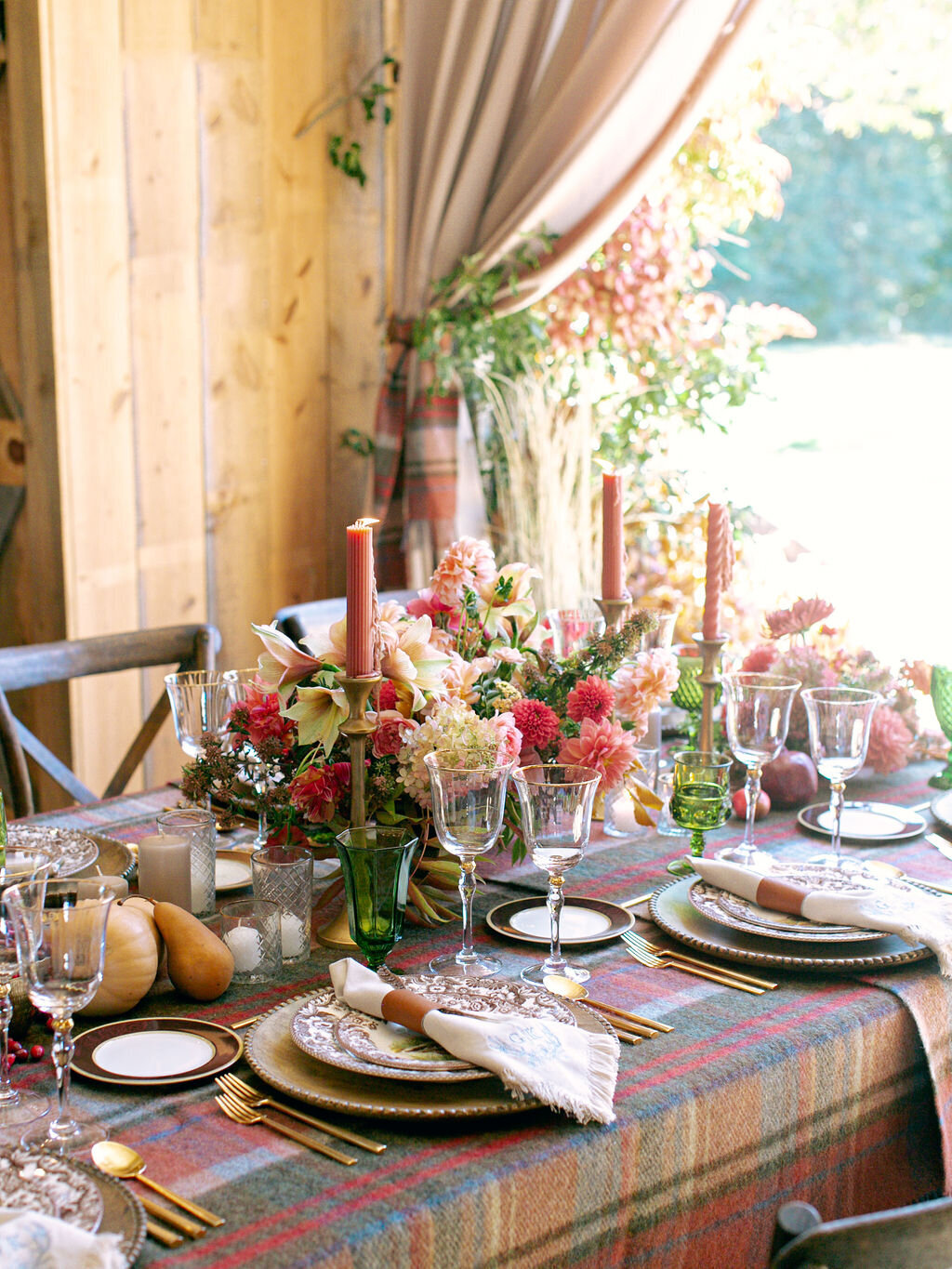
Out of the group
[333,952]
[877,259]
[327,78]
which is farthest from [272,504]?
[877,259]

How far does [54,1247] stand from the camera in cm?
74

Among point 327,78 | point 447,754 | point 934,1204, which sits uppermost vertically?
point 327,78

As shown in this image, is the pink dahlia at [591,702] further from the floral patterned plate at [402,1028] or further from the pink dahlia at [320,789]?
the floral patterned plate at [402,1028]

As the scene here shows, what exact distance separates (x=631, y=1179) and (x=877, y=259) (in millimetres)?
9289

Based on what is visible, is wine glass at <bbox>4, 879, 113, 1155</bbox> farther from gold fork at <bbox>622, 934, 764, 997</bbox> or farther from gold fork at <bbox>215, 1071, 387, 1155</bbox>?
gold fork at <bbox>622, 934, 764, 997</bbox>

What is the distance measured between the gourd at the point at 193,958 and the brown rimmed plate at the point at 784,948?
0.43 metres

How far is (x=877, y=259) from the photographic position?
9.26 meters

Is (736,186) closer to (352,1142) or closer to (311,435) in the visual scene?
(311,435)

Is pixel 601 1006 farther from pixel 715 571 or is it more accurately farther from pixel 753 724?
pixel 715 571

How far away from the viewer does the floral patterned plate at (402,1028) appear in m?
0.95

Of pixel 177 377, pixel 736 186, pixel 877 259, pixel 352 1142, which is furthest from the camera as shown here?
pixel 877 259

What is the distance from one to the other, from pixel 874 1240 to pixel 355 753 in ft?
2.15

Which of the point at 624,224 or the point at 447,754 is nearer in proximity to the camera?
the point at 447,754

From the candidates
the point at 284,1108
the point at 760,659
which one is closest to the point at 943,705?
the point at 760,659
